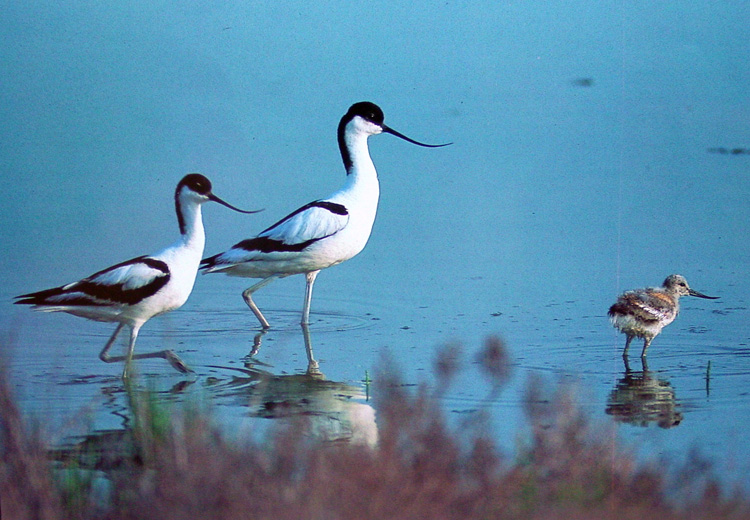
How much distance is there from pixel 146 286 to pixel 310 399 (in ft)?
4.71

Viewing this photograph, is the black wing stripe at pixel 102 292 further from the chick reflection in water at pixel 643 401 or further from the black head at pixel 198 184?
the chick reflection in water at pixel 643 401

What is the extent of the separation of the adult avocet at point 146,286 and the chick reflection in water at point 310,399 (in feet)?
1.85

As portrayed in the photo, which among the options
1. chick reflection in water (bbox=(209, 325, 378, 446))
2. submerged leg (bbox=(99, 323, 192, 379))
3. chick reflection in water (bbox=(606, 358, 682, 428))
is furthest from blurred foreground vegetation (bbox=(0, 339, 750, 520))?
submerged leg (bbox=(99, 323, 192, 379))

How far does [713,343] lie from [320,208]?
3591mm

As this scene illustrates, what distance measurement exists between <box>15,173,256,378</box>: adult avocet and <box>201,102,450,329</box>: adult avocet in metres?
2.02

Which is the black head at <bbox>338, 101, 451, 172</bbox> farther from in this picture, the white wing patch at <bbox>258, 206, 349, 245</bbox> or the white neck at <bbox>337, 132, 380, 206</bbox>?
the white wing patch at <bbox>258, 206, 349, 245</bbox>

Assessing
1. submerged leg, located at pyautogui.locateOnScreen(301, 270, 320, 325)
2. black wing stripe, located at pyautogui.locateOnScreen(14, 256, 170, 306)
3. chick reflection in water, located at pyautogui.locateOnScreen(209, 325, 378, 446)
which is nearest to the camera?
chick reflection in water, located at pyautogui.locateOnScreen(209, 325, 378, 446)

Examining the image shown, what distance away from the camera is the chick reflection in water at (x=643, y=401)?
6.05 meters

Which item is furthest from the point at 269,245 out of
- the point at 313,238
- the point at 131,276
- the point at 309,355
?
the point at 131,276

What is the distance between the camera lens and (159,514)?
3.47 metres

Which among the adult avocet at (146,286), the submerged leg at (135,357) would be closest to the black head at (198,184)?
the adult avocet at (146,286)

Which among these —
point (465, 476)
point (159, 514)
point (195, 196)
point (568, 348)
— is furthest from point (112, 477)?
point (568, 348)

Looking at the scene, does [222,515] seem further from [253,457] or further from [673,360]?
[673,360]

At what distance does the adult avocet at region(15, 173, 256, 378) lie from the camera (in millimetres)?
7020
